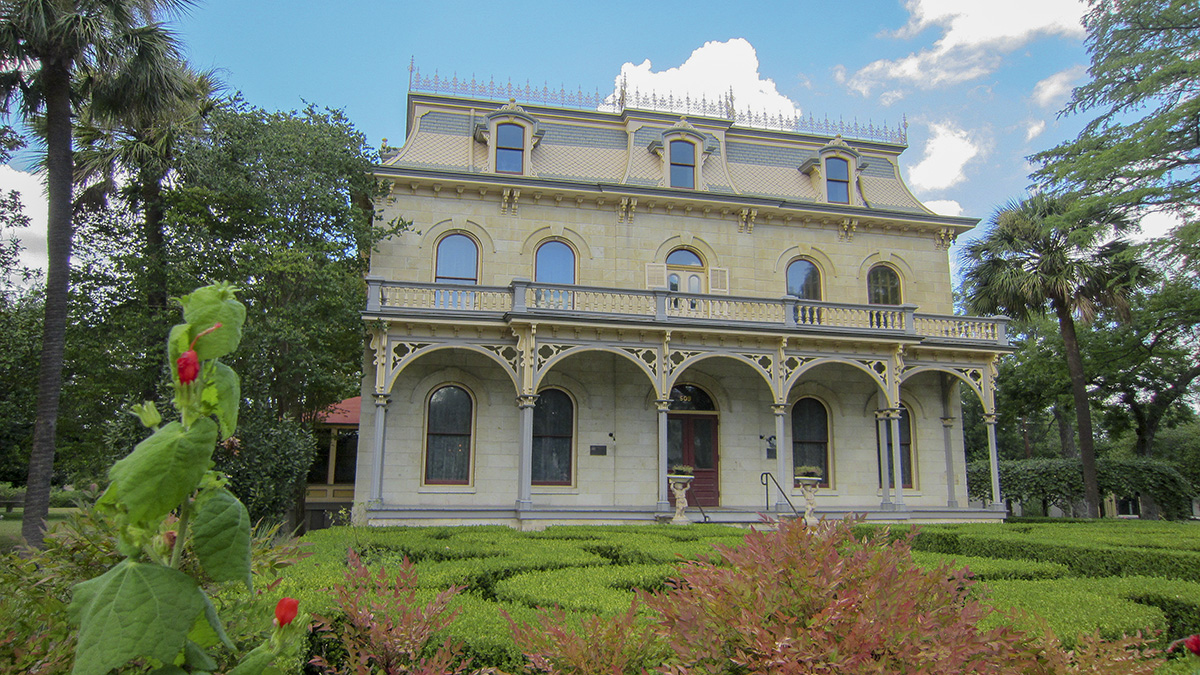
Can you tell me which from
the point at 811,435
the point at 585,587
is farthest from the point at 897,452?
the point at 585,587

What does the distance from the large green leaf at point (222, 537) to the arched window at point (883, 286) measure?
20.5 meters

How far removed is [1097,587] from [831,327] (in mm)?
10443

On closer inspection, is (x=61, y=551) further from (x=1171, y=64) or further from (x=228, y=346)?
(x=1171, y=64)

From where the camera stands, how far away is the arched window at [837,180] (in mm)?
20938

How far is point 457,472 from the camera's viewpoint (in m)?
17.4

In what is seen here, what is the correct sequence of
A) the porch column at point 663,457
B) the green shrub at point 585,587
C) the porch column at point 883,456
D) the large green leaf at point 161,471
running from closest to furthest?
the large green leaf at point 161,471 < the green shrub at point 585,587 < the porch column at point 663,457 < the porch column at point 883,456

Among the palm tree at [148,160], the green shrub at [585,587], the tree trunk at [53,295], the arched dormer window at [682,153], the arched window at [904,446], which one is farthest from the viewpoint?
the arched dormer window at [682,153]

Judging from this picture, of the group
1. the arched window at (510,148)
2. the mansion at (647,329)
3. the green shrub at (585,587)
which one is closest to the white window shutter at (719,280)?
the mansion at (647,329)

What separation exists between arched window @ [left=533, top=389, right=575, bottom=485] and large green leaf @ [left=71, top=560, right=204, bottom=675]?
16.1m

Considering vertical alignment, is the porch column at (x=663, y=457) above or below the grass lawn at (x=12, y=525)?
above

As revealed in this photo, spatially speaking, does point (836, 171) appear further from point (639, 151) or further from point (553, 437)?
point (553, 437)

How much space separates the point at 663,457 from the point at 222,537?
14905 mm

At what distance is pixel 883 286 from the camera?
2061 cm

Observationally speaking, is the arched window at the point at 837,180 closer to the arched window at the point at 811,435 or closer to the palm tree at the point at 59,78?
the arched window at the point at 811,435
